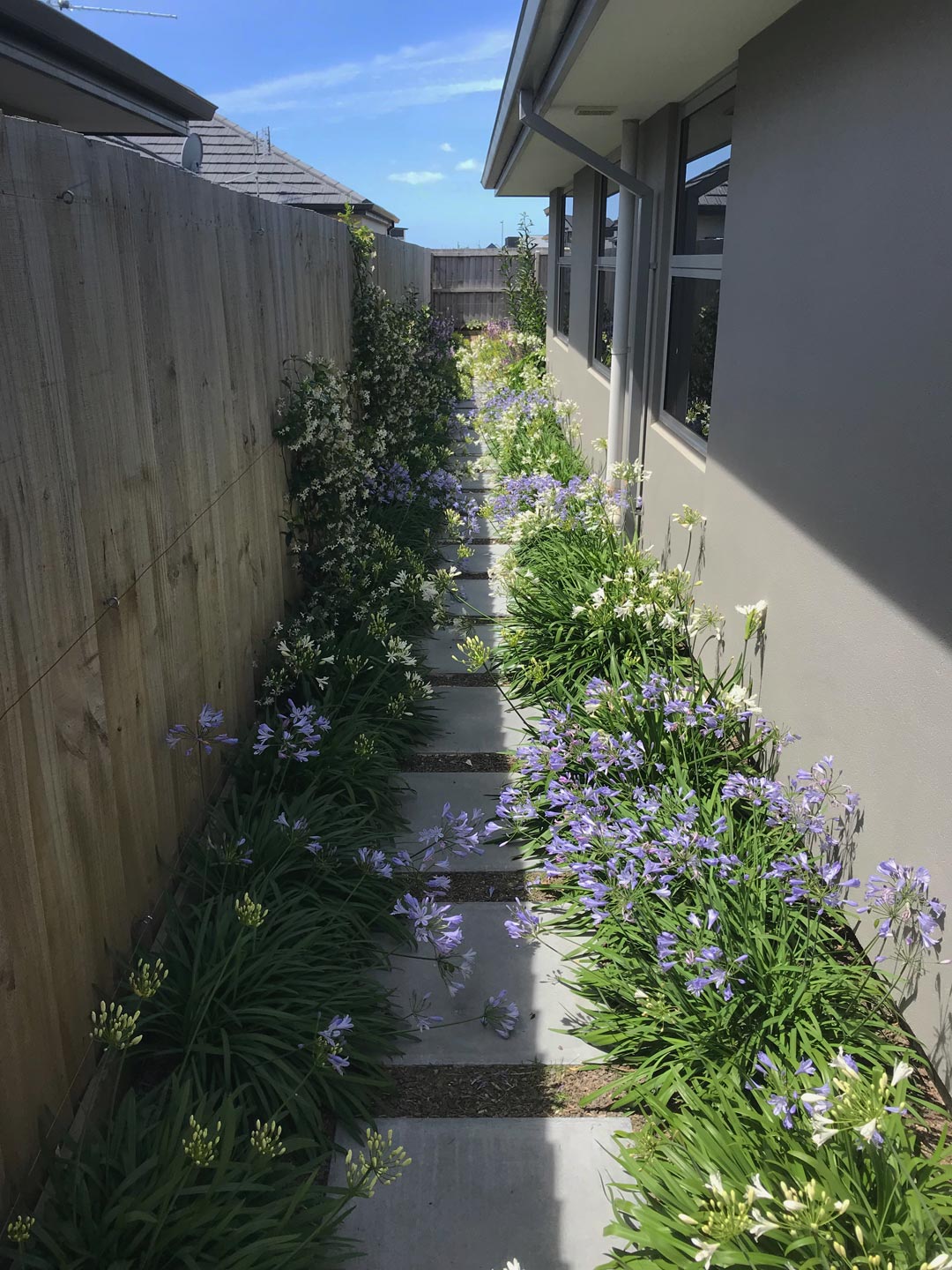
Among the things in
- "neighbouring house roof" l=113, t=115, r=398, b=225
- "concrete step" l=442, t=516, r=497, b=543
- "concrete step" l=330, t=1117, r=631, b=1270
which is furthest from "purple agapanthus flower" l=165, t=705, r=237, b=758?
"neighbouring house roof" l=113, t=115, r=398, b=225

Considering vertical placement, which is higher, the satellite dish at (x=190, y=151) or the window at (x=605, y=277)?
the satellite dish at (x=190, y=151)

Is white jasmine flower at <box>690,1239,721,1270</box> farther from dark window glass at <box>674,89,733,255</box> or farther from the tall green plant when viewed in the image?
the tall green plant

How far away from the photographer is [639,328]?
235 inches

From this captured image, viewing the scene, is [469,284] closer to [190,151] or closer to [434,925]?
[190,151]

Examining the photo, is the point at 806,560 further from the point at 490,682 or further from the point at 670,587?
the point at 490,682

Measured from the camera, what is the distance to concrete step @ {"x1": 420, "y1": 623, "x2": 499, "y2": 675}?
5.12m

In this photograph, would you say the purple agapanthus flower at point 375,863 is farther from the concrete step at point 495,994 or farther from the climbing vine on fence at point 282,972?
the concrete step at point 495,994

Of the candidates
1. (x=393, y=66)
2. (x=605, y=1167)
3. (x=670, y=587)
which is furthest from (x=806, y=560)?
(x=393, y=66)

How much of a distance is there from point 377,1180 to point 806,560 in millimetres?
2180

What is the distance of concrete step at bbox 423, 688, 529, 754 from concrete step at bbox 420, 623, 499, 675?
223 millimetres

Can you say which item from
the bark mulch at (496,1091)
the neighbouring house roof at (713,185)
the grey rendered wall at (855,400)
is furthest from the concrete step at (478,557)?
the bark mulch at (496,1091)

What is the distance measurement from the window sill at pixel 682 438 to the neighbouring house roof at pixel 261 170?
976cm

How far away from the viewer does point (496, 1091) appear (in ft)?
8.18

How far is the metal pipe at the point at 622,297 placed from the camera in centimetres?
598
